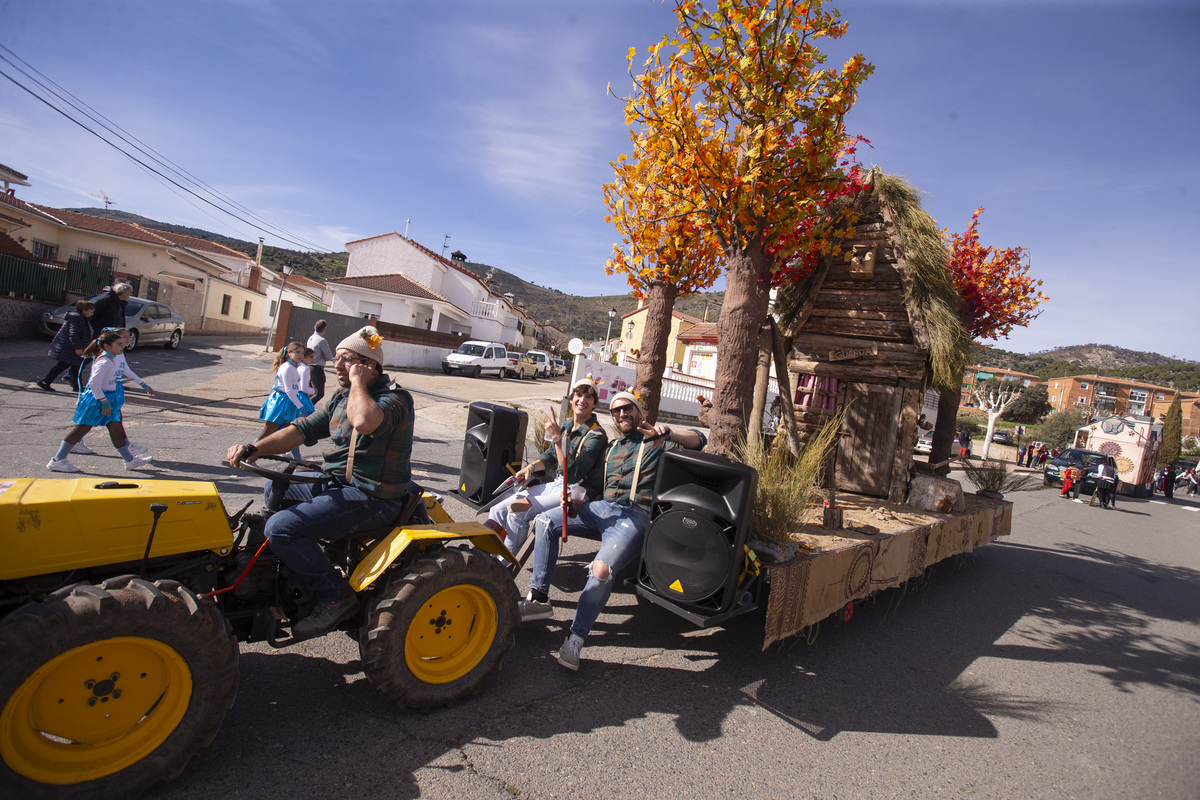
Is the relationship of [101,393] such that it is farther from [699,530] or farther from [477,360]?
[477,360]

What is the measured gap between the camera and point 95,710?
2.09 m

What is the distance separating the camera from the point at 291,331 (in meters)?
24.3

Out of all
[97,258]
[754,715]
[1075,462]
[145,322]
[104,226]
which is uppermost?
[104,226]

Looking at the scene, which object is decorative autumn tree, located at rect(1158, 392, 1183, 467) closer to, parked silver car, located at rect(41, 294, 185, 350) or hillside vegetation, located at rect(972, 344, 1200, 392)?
parked silver car, located at rect(41, 294, 185, 350)

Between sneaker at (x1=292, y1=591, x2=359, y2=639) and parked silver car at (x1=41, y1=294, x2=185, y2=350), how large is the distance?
16.4m

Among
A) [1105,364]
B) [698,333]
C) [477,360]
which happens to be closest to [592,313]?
[698,333]

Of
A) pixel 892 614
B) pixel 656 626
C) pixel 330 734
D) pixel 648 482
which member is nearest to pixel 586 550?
pixel 656 626

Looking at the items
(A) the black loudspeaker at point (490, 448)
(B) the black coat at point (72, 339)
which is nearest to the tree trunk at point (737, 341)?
(A) the black loudspeaker at point (490, 448)

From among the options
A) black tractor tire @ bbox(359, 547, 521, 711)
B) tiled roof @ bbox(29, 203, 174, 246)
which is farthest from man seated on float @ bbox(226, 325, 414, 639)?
tiled roof @ bbox(29, 203, 174, 246)

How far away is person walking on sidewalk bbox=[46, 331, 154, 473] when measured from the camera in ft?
18.5

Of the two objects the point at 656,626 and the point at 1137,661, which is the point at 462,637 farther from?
the point at 1137,661

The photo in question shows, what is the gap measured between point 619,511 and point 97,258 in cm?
3296

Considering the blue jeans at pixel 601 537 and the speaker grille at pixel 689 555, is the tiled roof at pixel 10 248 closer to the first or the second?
the blue jeans at pixel 601 537

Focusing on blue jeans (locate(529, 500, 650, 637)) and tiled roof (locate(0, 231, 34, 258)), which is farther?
tiled roof (locate(0, 231, 34, 258))
